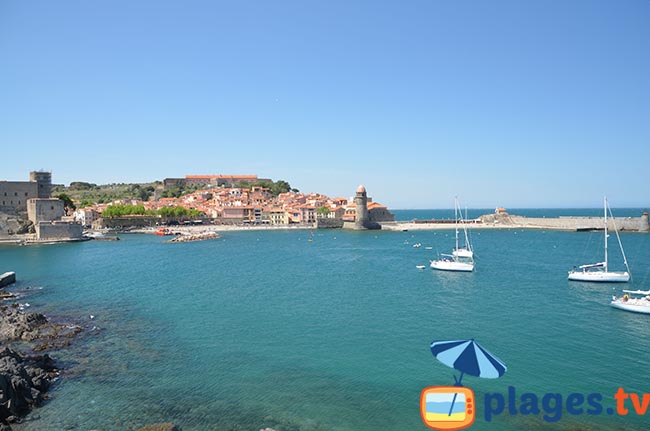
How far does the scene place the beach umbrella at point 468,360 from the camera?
7750mm

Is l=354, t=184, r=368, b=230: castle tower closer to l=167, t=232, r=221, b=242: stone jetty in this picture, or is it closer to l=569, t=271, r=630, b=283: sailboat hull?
l=167, t=232, r=221, b=242: stone jetty

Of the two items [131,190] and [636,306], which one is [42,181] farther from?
[636,306]

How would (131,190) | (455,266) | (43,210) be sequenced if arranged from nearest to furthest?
(455,266) → (43,210) → (131,190)

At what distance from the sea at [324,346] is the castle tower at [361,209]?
47856 mm

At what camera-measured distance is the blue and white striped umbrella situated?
777cm

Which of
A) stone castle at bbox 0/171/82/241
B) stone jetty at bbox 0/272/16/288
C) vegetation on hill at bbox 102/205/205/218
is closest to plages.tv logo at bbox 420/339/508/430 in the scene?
stone jetty at bbox 0/272/16/288

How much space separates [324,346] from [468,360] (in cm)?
935

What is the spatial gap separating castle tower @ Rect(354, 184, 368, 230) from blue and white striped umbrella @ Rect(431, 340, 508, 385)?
75391 millimetres

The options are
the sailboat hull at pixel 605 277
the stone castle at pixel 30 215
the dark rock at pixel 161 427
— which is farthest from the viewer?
the stone castle at pixel 30 215

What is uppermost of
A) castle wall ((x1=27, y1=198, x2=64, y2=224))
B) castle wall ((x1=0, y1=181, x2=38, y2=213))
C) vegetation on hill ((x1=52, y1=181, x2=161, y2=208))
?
vegetation on hill ((x1=52, y1=181, x2=161, y2=208))

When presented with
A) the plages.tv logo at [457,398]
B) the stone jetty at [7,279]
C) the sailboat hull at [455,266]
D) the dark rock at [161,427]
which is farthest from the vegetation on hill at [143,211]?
the plages.tv logo at [457,398]

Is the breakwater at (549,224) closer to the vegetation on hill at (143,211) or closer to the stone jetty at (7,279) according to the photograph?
the vegetation on hill at (143,211)

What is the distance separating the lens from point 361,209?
8469 cm

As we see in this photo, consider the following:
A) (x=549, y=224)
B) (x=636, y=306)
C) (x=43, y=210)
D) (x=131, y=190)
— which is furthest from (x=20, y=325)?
(x=131, y=190)
